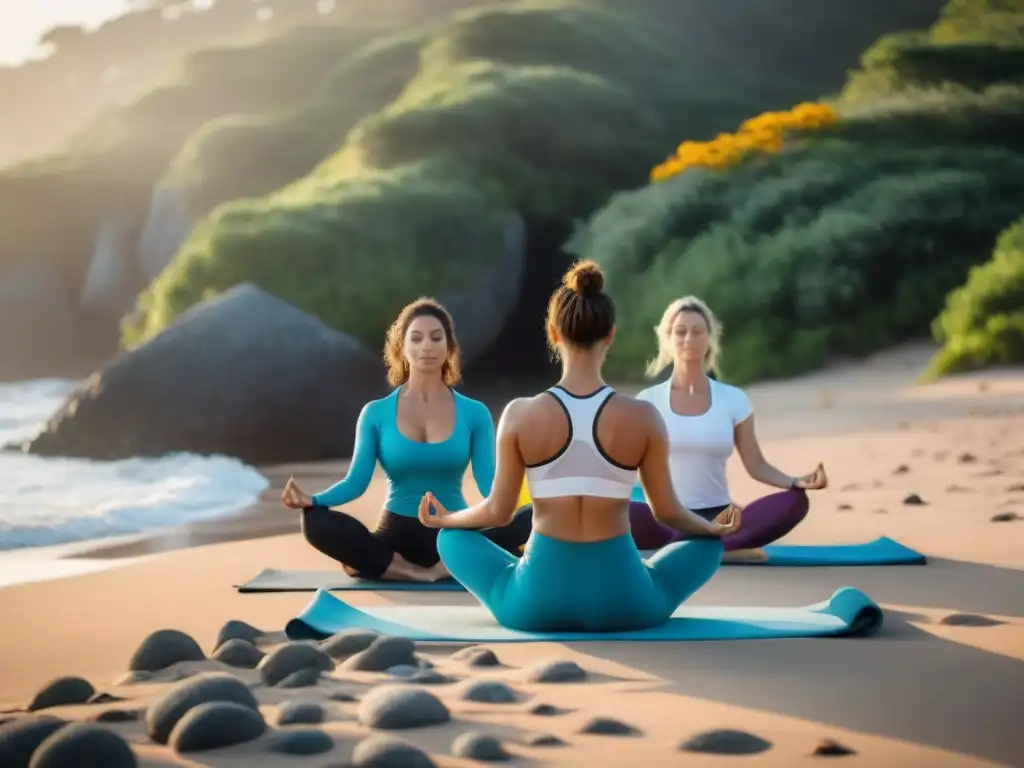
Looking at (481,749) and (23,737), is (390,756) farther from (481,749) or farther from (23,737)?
(23,737)

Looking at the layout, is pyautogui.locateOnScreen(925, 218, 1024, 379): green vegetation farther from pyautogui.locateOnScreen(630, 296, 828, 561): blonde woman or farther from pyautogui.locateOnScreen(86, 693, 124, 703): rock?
pyautogui.locateOnScreen(86, 693, 124, 703): rock

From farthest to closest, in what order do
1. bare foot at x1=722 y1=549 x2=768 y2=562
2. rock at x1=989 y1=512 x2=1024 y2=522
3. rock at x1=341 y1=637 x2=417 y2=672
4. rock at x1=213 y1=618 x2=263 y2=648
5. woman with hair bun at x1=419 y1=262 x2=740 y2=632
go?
rock at x1=989 y1=512 x2=1024 y2=522
bare foot at x1=722 y1=549 x2=768 y2=562
rock at x1=213 y1=618 x2=263 y2=648
woman with hair bun at x1=419 y1=262 x2=740 y2=632
rock at x1=341 y1=637 x2=417 y2=672

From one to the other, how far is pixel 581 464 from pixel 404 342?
1.93m

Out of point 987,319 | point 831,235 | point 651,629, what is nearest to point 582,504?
point 651,629

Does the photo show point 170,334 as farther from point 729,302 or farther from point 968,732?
point 968,732

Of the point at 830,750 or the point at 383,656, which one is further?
the point at 383,656

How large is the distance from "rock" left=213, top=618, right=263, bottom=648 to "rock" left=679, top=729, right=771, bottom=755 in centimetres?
204

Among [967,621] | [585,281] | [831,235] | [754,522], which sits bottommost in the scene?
[967,621]

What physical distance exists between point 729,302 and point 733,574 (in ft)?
42.9

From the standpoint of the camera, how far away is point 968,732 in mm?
3826

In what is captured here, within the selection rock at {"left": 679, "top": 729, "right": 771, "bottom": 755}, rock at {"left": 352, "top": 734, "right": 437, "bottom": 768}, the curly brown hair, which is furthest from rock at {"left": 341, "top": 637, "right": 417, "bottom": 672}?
the curly brown hair

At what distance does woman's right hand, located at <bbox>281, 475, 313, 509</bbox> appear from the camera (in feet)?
19.1

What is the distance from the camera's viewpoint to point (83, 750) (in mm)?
3432

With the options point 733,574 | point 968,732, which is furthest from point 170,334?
point 968,732
